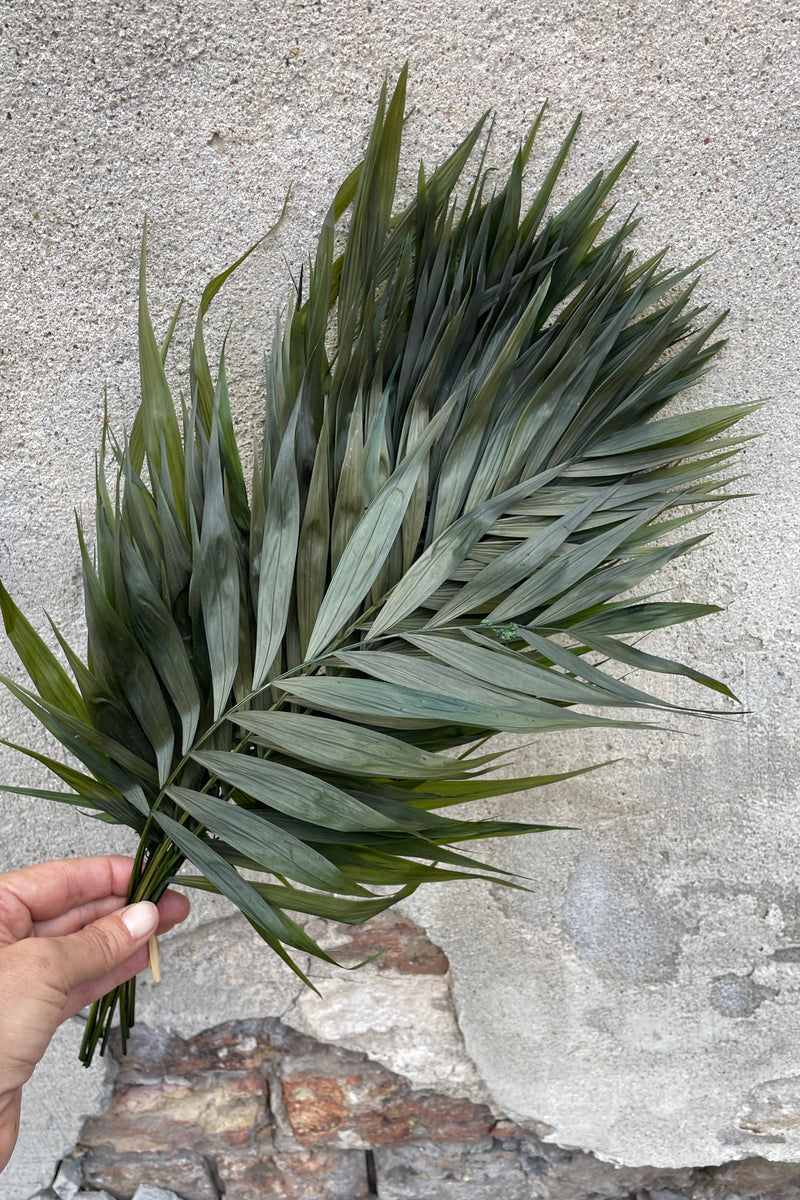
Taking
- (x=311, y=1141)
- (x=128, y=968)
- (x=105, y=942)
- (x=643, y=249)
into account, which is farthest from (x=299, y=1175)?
(x=643, y=249)

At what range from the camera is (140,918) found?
61cm

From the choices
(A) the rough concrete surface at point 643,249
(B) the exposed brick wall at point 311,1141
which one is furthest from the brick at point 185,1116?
(A) the rough concrete surface at point 643,249

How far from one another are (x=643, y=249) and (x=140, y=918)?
0.80 m

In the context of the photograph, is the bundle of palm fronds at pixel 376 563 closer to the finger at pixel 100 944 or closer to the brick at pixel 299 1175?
the finger at pixel 100 944

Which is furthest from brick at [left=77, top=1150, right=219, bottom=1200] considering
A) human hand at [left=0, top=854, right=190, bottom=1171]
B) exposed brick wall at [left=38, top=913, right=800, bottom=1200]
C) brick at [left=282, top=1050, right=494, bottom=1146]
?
human hand at [left=0, top=854, right=190, bottom=1171]

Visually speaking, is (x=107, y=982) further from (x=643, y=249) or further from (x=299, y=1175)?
(x=643, y=249)

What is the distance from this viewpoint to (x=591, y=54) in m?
0.73

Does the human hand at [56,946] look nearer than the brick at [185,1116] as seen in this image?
Yes

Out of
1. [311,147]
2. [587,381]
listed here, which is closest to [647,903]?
[587,381]

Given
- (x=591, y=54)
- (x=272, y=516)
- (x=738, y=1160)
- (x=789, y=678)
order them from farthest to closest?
(x=738, y=1160)
(x=789, y=678)
(x=591, y=54)
(x=272, y=516)

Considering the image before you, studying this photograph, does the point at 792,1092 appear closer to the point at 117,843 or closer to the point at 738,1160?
the point at 738,1160

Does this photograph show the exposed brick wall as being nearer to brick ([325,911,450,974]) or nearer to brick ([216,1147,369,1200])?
brick ([216,1147,369,1200])

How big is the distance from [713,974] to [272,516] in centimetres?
78

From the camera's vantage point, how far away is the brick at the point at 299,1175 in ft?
3.25
